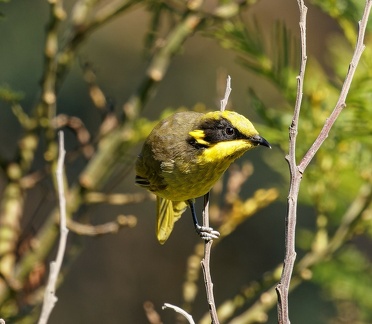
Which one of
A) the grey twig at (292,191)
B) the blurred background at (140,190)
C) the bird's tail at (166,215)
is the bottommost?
the blurred background at (140,190)

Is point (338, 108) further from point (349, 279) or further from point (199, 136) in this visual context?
point (349, 279)

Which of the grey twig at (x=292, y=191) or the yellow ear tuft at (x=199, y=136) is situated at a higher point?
the grey twig at (x=292, y=191)

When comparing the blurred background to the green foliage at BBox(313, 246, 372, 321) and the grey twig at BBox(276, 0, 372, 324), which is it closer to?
the green foliage at BBox(313, 246, 372, 321)

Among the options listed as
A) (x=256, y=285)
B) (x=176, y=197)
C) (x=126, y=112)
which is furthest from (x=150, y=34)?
(x=256, y=285)

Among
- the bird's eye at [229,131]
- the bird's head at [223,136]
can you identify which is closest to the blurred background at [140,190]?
the bird's head at [223,136]

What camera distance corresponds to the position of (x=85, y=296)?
19.2ft

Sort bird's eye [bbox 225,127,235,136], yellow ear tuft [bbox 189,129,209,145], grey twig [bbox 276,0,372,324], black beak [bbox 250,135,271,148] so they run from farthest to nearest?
1. yellow ear tuft [bbox 189,129,209,145]
2. bird's eye [bbox 225,127,235,136]
3. black beak [bbox 250,135,271,148]
4. grey twig [bbox 276,0,372,324]

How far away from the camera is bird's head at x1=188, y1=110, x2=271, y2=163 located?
2032 millimetres

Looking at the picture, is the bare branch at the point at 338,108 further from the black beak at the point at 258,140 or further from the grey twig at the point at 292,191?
the black beak at the point at 258,140

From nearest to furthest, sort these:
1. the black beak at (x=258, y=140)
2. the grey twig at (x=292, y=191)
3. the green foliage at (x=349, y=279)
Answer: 1. the grey twig at (x=292, y=191)
2. the black beak at (x=258, y=140)
3. the green foliage at (x=349, y=279)

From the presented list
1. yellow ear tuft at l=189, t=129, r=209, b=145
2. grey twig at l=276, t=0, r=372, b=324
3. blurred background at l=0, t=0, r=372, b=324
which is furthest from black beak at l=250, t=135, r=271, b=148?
blurred background at l=0, t=0, r=372, b=324

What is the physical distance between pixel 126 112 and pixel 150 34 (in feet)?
0.98

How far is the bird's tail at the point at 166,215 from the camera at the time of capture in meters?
2.48

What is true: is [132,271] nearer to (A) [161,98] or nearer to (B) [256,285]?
(A) [161,98]
